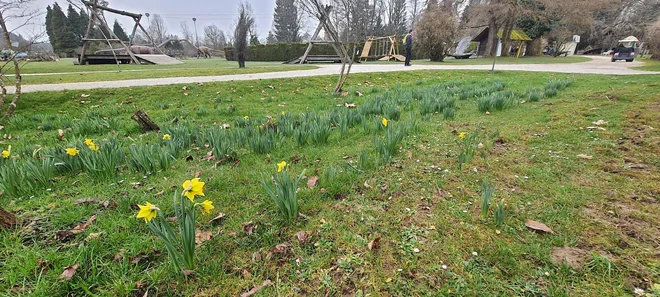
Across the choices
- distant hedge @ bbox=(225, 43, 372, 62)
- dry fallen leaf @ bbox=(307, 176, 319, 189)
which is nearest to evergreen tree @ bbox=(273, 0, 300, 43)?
distant hedge @ bbox=(225, 43, 372, 62)

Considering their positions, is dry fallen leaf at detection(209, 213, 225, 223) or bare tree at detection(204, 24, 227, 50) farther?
bare tree at detection(204, 24, 227, 50)

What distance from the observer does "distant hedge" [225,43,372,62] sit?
84.6 feet

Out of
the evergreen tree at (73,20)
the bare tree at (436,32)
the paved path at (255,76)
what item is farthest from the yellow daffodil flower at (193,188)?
the evergreen tree at (73,20)

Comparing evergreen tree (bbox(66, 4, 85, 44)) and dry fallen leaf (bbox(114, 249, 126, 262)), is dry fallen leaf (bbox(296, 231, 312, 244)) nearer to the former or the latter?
dry fallen leaf (bbox(114, 249, 126, 262))

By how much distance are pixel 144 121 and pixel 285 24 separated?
182 feet

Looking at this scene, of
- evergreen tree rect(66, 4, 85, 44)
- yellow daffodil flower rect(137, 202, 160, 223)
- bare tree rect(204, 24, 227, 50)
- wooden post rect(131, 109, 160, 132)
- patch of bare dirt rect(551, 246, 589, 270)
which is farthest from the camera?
bare tree rect(204, 24, 227, 50)

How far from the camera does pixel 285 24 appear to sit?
53.7 m

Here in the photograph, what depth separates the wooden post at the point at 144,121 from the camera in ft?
12.7

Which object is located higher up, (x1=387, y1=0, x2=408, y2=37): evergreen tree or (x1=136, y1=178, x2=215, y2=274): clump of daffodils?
(x1=387, y1=0, x2=408, y2=37): evergreen tree

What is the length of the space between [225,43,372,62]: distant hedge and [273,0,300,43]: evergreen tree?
23.5 metres

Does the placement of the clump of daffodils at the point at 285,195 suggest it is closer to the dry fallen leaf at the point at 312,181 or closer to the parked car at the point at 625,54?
the dry fallen leaf at the point at 312,181

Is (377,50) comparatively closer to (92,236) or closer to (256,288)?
(92,236)

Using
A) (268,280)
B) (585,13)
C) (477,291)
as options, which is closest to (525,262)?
(477,291)

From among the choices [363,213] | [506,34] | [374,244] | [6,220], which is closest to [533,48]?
[506,34]
